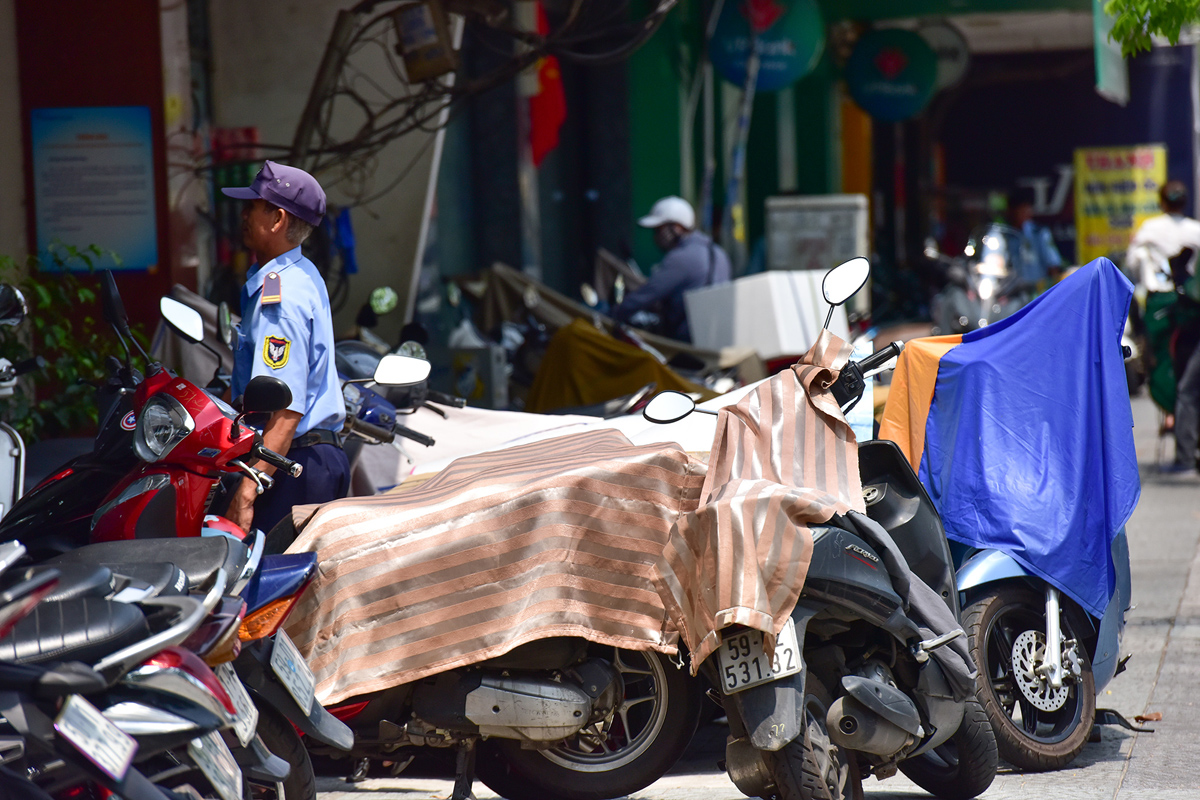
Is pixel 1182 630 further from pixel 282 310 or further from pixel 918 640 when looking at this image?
pixel 282 310

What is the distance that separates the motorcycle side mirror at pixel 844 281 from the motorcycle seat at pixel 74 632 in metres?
2.28

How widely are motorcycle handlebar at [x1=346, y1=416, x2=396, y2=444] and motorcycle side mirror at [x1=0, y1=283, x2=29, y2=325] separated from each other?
114 cm

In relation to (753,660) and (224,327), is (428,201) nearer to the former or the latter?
(224,327)

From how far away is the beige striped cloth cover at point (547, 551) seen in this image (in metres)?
4.11

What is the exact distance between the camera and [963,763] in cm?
455

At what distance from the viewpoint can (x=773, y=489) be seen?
13.2 ft

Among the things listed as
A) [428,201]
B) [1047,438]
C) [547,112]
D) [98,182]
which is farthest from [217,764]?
[547,112]

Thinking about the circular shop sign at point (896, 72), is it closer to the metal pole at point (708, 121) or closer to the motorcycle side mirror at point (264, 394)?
the metal pole at point (708, 121)

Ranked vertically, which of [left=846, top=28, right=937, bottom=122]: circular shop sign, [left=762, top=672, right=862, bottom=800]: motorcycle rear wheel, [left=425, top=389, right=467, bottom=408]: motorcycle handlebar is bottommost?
[left=762, top=672, right=862, bottom=800]: motorcycle rear wheel

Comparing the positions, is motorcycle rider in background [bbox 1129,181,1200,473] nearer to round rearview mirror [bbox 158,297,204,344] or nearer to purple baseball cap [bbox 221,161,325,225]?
purple baseball cap [bbox 221,161,325,225]

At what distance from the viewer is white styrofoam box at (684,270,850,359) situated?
1057cm

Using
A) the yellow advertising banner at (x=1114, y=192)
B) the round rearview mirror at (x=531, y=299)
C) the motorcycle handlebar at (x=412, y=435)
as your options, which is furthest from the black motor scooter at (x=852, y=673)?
the yellow advertising banner at (x=1114, y=192)

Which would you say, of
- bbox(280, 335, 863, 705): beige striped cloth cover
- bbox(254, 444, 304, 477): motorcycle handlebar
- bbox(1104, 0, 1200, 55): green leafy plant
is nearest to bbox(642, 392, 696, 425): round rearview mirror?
bbox(280, 335, 863, 705): beige striped cloth cover

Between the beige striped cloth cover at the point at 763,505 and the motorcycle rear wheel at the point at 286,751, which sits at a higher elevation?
the beige striped cloth cover at the point at 763,505
